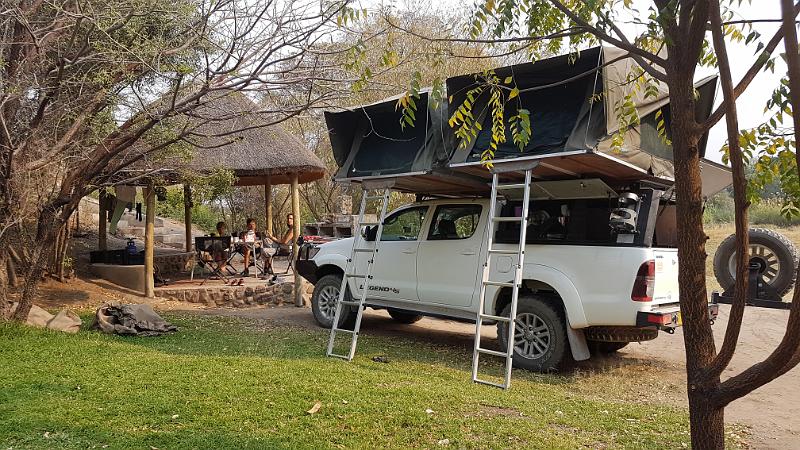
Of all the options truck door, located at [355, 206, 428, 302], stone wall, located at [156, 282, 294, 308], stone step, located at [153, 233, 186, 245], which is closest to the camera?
truck door, located at [355, 206, 428, 302]

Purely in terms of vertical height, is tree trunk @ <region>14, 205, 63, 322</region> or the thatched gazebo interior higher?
the thatched gazebo interior

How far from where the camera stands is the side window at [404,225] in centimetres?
829

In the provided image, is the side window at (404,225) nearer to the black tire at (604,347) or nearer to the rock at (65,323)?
the black tire at (604,347)

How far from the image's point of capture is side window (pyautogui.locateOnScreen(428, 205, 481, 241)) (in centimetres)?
777

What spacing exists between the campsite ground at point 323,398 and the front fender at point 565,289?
648 mm

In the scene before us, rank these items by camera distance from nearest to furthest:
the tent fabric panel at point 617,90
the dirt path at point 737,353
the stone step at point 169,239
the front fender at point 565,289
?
the dirt path at point 737,353, the tent fabric panel at point 617,90, the front fender at point 565,289, the stone step at point 169,239

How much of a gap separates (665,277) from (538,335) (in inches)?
57.6

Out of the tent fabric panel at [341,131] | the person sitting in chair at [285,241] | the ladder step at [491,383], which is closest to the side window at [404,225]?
the tent fabric panel at [341,131]

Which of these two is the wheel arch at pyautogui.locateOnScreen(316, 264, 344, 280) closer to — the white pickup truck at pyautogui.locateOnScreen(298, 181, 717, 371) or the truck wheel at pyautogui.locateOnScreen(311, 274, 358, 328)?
the truck wheel at pyautogui.locateOnScreen(311, 274, 358, 328)

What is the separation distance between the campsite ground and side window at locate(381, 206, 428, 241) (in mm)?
1451

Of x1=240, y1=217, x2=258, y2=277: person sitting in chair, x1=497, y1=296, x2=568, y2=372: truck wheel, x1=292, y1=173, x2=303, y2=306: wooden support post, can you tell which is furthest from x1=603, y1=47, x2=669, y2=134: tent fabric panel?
x1=240, y1=217, x2=258, y2=277: person sitting in chair

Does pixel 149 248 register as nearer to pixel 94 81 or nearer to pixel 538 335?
pixel 94 81

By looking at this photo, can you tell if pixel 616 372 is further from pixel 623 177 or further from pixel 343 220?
pixel 343 220

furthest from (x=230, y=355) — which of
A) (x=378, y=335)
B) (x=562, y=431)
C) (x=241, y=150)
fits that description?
(x=241, y=150)
